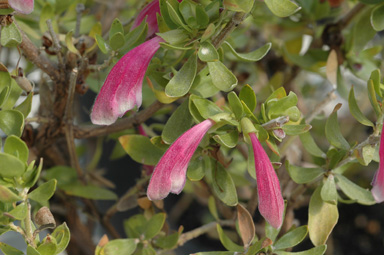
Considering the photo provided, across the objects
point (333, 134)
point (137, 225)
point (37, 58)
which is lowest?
point (137, 225)

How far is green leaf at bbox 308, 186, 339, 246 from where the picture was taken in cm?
49

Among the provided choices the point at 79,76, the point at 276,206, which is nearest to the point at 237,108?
the point at 276,206

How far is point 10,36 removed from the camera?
43 centimetres

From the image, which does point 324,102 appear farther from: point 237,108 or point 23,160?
point 23,160

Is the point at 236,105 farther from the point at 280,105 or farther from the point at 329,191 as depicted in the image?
the point at 329,191

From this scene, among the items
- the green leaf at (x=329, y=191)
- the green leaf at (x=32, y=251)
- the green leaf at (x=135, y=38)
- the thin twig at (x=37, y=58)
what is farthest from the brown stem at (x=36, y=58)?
the green leaf at (x=329, y=191)

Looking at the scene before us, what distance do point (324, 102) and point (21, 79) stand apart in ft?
1.18

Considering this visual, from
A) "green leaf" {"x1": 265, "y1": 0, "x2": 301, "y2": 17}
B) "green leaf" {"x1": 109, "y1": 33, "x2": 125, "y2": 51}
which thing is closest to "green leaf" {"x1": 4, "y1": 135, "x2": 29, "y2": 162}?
"green leaf" {"x1": 109, "y1": 33, "x2": 125, "y2": 51}

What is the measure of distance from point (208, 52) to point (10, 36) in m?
0.18

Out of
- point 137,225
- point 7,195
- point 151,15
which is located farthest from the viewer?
point 137,225

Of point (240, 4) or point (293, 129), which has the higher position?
point (240, 4)

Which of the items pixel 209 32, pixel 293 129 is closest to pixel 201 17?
pixel 209 32

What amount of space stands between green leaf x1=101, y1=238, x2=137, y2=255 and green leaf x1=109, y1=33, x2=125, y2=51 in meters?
0.20

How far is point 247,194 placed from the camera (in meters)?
0.84
